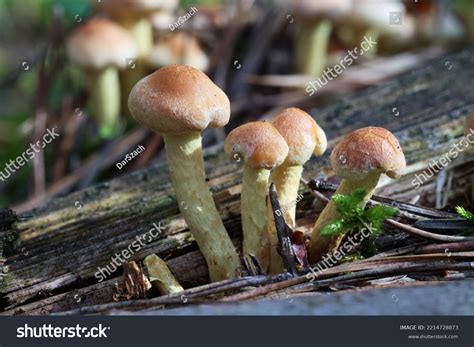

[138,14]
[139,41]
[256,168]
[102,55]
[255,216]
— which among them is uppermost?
[138,14]

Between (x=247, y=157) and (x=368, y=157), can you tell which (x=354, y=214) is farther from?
(x=247, y=157)

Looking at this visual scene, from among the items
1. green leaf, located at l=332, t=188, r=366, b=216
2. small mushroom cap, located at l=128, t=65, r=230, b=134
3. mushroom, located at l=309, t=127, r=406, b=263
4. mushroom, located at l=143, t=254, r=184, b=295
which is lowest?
mushroom, located at l=143, t=254, r=184, b=295

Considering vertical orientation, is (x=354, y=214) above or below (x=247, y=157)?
below

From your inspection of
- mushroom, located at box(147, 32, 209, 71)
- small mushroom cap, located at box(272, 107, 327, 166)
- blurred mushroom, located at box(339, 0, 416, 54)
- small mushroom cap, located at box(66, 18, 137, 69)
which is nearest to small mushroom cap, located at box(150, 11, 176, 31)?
mushroom, located at box(147, 32, 209, 71)

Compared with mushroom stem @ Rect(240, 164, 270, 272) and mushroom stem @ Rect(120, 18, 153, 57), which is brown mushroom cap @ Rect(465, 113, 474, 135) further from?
mushroom stem @ Rect(120, 18, 153, 57)

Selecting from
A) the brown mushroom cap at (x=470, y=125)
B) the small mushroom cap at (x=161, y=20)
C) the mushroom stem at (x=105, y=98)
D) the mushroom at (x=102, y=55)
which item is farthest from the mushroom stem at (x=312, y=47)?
the brown mushroom cap at (x=470, y=125)

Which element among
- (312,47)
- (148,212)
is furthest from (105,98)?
(148,212)

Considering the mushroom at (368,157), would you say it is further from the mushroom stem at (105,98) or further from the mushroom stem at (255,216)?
the mushroom stem at (105,98)
